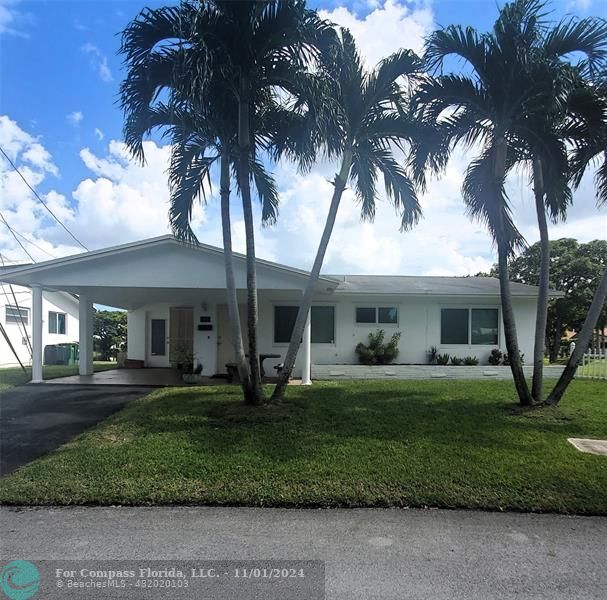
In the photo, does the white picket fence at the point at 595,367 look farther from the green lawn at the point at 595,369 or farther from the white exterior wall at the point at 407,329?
the white exterior wall at the point at 407,329

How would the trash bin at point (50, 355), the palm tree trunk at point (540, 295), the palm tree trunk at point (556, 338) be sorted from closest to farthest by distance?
the palm tree trunk at point (540, 295) → the trash bin at point (50, 355) → the palm tree trunk at point (556, 338)

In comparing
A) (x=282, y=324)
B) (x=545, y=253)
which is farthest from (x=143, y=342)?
(x=545, y=253)

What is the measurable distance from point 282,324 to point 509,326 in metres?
8.02

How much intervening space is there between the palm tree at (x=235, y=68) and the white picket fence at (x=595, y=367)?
36.1 ft

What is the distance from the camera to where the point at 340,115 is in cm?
834

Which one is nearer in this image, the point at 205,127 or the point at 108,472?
the point at 108,472

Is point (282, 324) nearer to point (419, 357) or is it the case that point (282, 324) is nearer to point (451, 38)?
point (419, 357)

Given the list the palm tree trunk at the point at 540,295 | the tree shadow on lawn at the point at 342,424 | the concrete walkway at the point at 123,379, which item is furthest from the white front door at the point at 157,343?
the palm tree trunk at the point at 540,295

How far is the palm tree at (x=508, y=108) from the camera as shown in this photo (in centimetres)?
793

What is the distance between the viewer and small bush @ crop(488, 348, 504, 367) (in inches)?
622

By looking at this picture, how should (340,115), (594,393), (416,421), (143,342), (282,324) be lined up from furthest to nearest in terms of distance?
(143,342)
(282,324)
(594,393)
(340,115)
(416,421)

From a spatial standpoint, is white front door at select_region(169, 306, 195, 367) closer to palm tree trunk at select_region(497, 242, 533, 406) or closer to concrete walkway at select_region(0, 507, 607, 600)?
palm tree trunk at select_region(497, 242, 533, 406)

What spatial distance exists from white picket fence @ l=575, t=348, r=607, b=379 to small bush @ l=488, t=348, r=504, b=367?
93.0 inches

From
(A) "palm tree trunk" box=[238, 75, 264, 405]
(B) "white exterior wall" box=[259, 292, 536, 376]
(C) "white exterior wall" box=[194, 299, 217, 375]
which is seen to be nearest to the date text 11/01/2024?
(A) "palm tree trunk" box=[238, 75, 264, 405]
